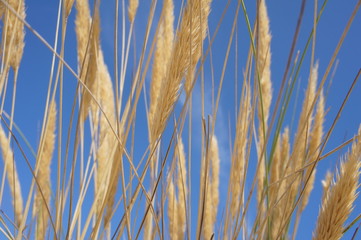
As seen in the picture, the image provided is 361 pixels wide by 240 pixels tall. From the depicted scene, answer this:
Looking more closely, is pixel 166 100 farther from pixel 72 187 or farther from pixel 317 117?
pixel 317 117

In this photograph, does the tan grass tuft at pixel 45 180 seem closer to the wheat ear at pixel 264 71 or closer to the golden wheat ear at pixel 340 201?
the wheat ear at pixel 264 71

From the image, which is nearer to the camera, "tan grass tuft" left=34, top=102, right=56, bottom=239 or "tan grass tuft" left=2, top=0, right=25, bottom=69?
"tan grass tuft" left=2, top=0, right=25, bottom=69

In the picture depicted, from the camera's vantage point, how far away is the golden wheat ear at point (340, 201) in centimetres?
68

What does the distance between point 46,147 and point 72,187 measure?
810 millimetres

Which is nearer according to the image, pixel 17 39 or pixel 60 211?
pixel 60 211

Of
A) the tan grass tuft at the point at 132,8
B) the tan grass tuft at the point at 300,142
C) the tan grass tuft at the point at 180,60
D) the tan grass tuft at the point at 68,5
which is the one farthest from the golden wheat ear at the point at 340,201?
the tan grass tuft at the point at 132,8

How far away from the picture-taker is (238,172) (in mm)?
991

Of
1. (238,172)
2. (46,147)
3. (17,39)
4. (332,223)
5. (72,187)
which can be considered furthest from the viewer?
(46,147)

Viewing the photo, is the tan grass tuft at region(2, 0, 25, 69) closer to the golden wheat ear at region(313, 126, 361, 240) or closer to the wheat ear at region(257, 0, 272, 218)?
the wheat ear at region(257, 0, 272, 218)

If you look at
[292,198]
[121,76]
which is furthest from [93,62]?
[292,198]

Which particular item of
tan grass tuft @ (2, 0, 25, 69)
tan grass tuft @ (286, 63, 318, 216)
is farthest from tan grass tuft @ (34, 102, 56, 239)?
tan grass tuft @ (286, 63, 318, 216)

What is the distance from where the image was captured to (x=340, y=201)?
683 mm

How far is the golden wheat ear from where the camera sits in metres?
0.68

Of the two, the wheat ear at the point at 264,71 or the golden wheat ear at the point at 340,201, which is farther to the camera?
the wheat ear at the point at 264,71
